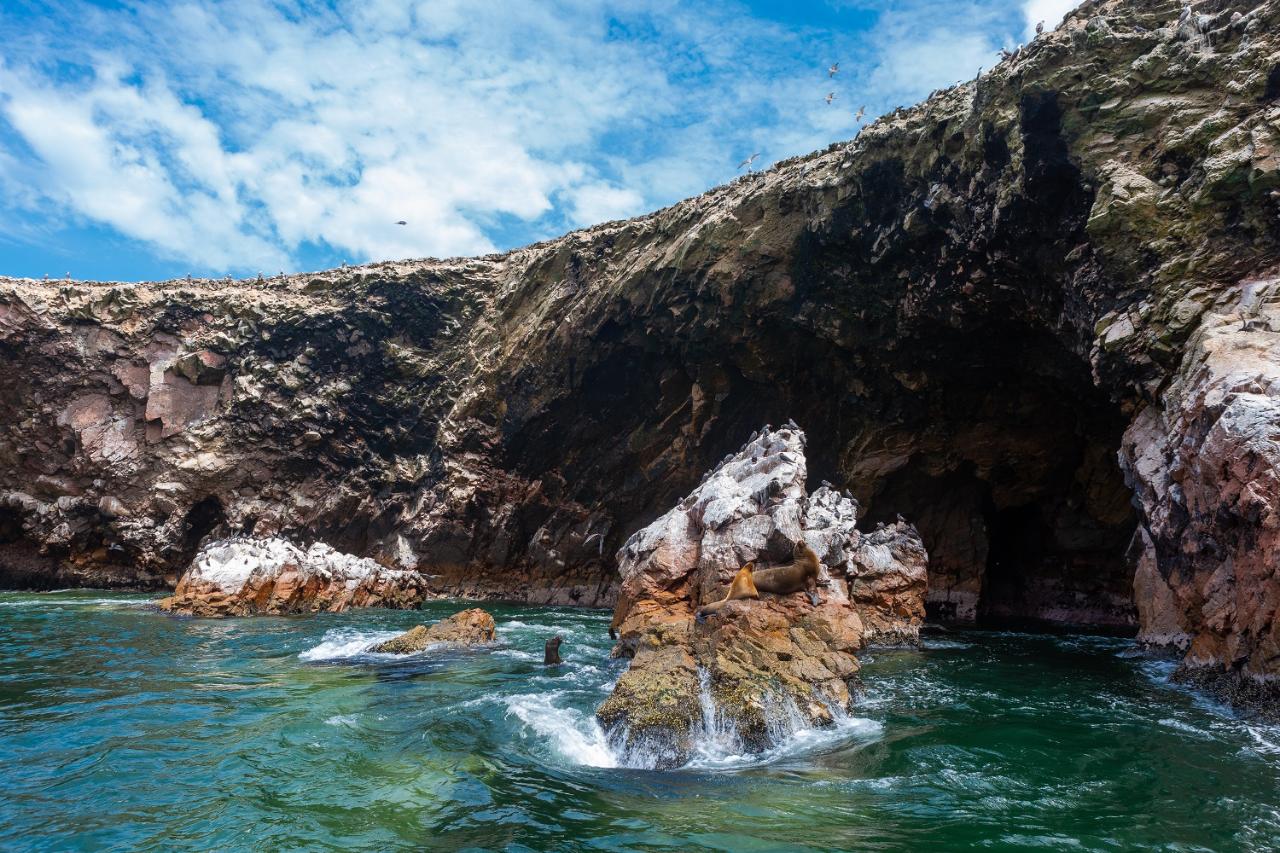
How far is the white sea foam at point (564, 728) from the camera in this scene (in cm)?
832

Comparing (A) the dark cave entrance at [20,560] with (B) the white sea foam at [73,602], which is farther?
(A) the dark cave entrance at [20,560]

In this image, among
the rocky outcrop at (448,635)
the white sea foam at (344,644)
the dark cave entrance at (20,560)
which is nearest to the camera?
the white sea foam at (344,644)

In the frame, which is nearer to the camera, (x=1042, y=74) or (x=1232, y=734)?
(x=1232, y=734)

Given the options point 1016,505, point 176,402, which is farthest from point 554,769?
point 176,402

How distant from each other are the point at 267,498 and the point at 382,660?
27.2m

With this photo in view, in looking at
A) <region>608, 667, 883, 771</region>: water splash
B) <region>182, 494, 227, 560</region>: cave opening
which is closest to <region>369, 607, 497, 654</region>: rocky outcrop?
<region>608, 667, 883, 771</region>: water splash

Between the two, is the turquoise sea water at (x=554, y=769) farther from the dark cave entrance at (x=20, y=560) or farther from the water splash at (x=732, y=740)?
the dark cave entrance at (x=20, y=560)

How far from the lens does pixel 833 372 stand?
92.9 feet

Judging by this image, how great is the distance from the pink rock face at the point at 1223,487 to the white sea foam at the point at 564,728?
29.0ft

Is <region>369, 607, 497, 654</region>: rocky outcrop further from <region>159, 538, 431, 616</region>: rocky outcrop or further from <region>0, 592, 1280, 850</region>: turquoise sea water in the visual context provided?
<region>159, 538, 431, 616</region>: rocky outcrop

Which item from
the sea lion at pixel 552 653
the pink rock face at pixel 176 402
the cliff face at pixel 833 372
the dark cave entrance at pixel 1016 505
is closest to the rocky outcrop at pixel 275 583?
the cliff face at pixel 833 372

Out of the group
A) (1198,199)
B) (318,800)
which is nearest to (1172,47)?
(1198,199)

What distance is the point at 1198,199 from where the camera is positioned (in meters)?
14.2

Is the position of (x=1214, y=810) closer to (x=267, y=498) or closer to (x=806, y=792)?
(x=806, y=792)
